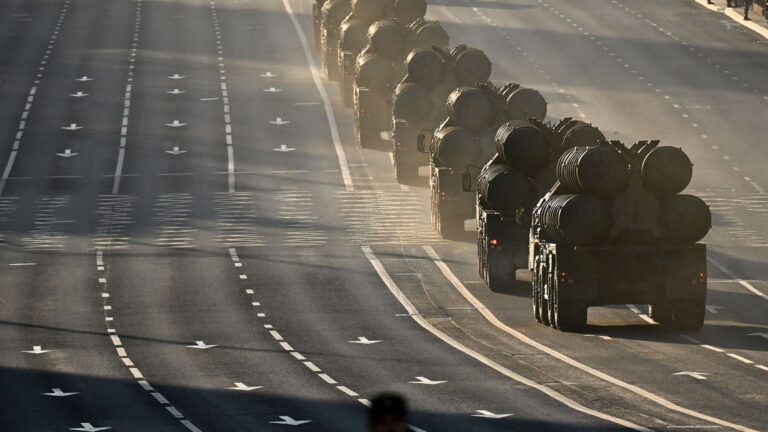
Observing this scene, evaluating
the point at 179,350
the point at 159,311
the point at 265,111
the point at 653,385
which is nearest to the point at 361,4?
the point at 265,111

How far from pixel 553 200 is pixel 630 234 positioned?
2160mm

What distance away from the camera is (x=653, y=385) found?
132 feet

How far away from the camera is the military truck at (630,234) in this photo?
46.4m

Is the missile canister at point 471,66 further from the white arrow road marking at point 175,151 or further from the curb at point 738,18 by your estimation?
the curb at point 738,18

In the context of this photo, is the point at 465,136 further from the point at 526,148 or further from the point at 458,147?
the point at 526,148

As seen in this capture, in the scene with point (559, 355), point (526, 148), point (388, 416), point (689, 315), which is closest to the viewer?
point (388, 416)

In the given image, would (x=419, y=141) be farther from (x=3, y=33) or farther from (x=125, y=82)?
(x=3, y=33)

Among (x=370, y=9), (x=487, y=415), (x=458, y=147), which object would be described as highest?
(x=370, y=9)

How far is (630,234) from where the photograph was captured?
4675 centimetres

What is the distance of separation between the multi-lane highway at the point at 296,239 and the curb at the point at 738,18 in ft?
2.84

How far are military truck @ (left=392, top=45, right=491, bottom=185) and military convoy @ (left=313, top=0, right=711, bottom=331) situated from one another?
4cm

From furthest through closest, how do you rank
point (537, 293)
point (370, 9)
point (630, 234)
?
point (370, 9) → point (537, 293) → point (630, 234)

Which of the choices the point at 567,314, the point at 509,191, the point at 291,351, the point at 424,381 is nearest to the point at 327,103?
the point at 509,191

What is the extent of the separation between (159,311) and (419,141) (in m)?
15.2
